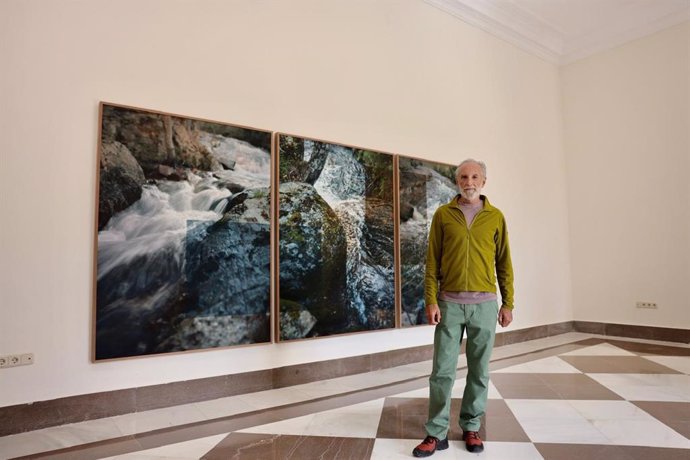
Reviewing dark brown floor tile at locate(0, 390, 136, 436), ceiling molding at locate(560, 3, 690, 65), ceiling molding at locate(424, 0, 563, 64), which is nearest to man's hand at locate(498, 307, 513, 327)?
dark brown floor tile at locate(0, 390, 136, 436)

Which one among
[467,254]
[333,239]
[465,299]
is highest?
[333,239]

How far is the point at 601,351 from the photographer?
17.1ft

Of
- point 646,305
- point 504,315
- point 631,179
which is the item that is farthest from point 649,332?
point 504,315

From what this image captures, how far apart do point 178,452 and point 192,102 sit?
2416 millimetres

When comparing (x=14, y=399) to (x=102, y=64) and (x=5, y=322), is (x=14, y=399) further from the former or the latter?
(x=102, y=64)

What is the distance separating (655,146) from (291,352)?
5.42 meters

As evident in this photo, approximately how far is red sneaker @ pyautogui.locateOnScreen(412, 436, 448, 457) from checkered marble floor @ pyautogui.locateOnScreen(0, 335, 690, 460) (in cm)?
5

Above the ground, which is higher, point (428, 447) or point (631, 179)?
point (631, 179)

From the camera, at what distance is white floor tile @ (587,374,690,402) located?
3.46 metres

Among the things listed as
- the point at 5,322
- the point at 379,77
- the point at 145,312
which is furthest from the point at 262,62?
the point at 5,322

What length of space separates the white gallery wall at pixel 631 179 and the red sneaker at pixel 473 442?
4.62 metres

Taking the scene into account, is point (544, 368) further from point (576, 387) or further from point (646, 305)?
point (646, 305)

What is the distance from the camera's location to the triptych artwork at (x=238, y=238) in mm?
3141

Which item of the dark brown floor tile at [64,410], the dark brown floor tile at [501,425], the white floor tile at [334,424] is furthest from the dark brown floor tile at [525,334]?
the dark brown floor tile at [64,410]
